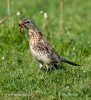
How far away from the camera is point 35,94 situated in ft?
23.4

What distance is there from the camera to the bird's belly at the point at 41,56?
8101mm

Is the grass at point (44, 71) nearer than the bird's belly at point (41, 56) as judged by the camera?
Yes

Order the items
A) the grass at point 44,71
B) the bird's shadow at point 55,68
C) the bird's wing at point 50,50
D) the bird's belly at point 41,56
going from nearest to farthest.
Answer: the grass at point 44,71, the bird's belly at point 41,56, the bird's wing at point 50,50, the bird's shadow at point 55,68

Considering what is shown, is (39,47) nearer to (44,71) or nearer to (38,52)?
(38,52)

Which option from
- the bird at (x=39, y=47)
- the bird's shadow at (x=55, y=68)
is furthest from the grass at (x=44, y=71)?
the bird at (x=39, y=47)

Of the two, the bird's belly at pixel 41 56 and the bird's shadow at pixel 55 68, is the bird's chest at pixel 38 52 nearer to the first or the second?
the bird's belly at pixel 41 56

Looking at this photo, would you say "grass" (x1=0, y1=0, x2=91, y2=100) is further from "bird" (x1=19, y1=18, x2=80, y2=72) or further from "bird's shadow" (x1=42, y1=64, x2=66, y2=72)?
"bird" (x1=19, y1=18, x2=80, y2=72)

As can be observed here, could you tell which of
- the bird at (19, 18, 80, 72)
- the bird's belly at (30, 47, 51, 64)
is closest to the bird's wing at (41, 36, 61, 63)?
the bird at (19, 18, 80, 72)

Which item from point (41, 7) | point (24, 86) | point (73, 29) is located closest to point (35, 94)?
point (24, 86)

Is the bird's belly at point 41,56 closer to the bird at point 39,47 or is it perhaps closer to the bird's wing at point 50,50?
the bird at point 39,47

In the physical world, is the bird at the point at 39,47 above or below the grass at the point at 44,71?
above

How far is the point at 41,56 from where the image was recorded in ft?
26.7

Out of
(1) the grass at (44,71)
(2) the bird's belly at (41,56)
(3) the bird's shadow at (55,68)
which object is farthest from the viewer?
(3) the bird's shadow at (55,68)

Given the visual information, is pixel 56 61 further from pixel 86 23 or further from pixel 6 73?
pixel 86 23
